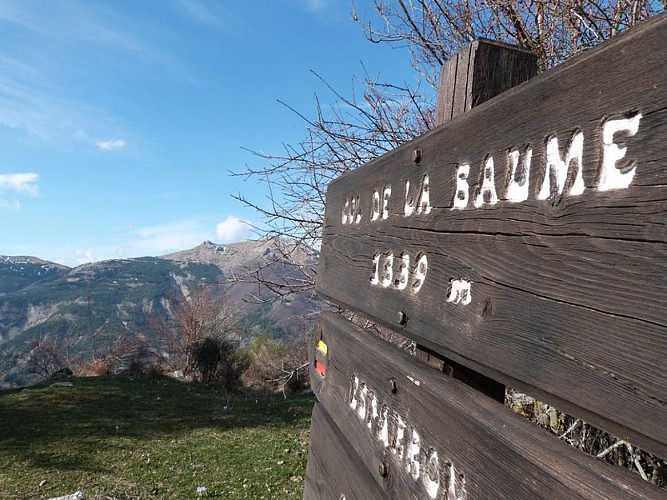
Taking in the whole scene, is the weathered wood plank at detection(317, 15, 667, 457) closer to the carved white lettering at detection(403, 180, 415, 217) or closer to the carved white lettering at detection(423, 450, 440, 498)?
the carved white lettering at detection(403, 180, 415, 217)

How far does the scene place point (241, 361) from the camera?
2677cm

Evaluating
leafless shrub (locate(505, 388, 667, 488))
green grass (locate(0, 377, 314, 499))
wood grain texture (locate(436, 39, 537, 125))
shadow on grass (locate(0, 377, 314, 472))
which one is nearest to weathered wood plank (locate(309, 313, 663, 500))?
wood grain texture (locate(436, 39, 537, 125))

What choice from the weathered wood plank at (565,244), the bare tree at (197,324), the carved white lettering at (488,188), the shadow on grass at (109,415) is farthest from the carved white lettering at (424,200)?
the bare tree at (197,324)

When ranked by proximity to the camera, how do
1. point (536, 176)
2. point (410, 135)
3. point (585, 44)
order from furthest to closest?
point (410, 135)
point (585, 44)
point (536, 176)

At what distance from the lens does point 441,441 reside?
3.80 ft

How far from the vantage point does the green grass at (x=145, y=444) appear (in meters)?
Answer: 8.00

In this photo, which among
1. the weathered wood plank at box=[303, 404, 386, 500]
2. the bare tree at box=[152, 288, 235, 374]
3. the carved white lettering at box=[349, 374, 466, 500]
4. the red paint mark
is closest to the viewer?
the carved white lettering at box=[349, 374, 466, 500]

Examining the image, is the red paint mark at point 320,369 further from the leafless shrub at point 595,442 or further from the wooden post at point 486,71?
the leafless shrub at point 595,442

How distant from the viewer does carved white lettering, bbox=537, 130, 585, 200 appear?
2.79ft

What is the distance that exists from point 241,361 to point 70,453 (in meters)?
16.9

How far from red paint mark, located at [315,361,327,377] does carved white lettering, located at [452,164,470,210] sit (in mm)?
1120

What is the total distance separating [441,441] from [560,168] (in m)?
0.64

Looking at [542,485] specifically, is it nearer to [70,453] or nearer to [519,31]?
[519,31]

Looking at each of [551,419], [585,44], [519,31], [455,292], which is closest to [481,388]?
[455,292]
